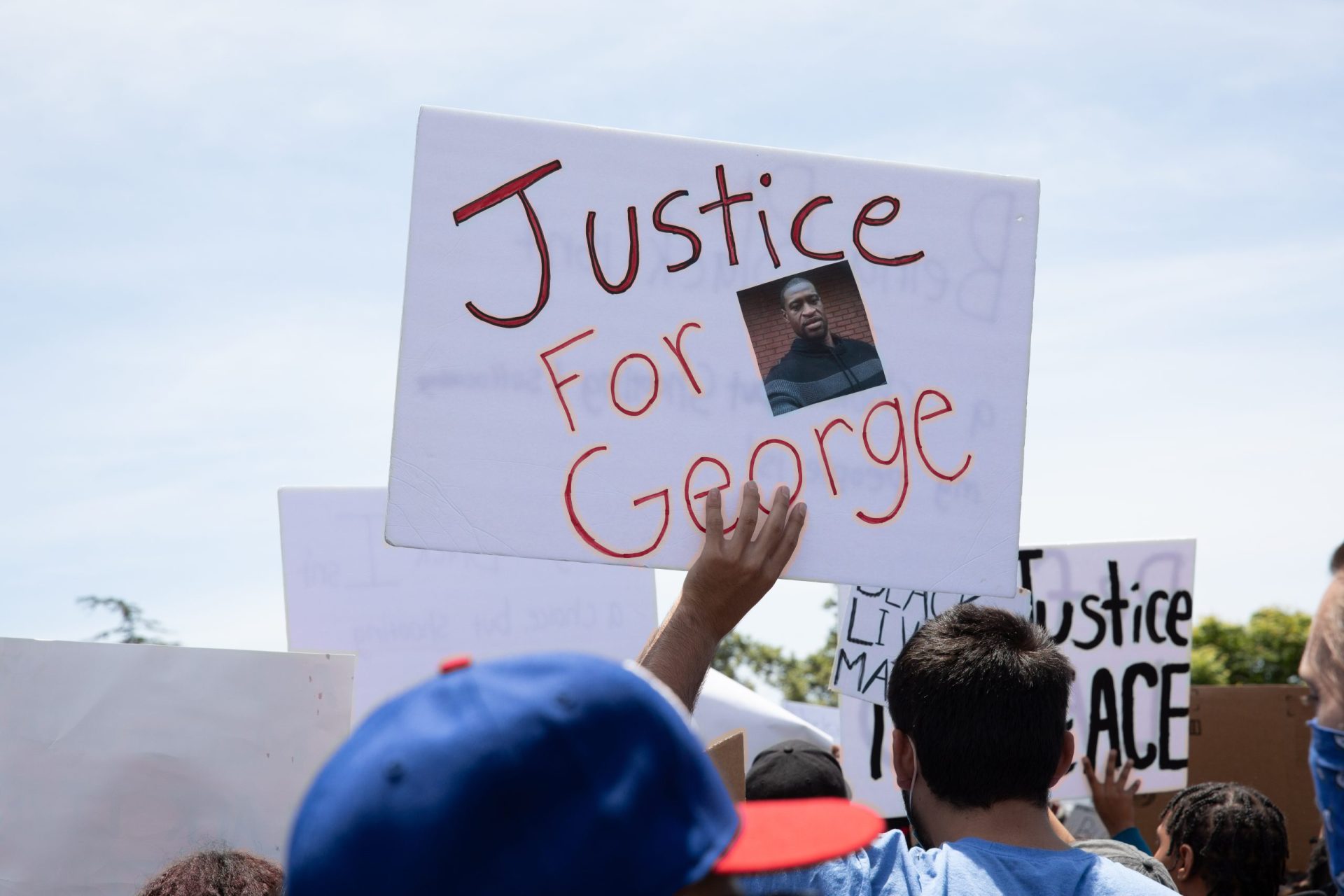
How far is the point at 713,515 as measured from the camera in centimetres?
281

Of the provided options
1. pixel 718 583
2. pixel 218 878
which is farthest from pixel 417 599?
pixel 718 583

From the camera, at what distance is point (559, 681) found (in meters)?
1.14

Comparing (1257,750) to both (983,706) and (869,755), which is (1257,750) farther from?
(983,706)

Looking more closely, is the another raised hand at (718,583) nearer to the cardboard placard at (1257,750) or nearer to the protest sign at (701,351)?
the protest sign at (701,351)

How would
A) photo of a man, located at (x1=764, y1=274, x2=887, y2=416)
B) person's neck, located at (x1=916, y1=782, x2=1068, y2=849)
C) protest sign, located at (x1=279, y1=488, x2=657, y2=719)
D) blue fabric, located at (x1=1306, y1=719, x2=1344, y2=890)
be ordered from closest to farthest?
blue fabric, located at (x1=1306, y1=719, x2=1344, y2=890) < person's neck, located at (x1=916, y1=782, x2=1068, y2=849) < photo of a man, located at (x1=764, y1=274, x2=887, y2=416) < protest sign, located at (x1=279, y1=488, x2=657, y2=719)

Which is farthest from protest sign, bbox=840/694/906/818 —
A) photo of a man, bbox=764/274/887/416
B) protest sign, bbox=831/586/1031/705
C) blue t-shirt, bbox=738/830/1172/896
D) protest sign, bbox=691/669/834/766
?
→ blue t-shirt, bbox=738/830/1172/896

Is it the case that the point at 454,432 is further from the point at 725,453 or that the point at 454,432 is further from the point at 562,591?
the point at 562,591

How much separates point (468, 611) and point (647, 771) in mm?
3547

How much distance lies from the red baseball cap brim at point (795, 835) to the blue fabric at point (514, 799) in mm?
39

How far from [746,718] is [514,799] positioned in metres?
4.87

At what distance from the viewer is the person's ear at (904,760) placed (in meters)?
2.38

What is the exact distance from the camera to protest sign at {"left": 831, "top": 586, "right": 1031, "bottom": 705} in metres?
4.53

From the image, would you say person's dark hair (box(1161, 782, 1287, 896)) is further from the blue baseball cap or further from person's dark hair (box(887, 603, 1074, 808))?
the blue baseball cap

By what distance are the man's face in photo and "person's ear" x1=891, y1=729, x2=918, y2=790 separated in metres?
0.99
